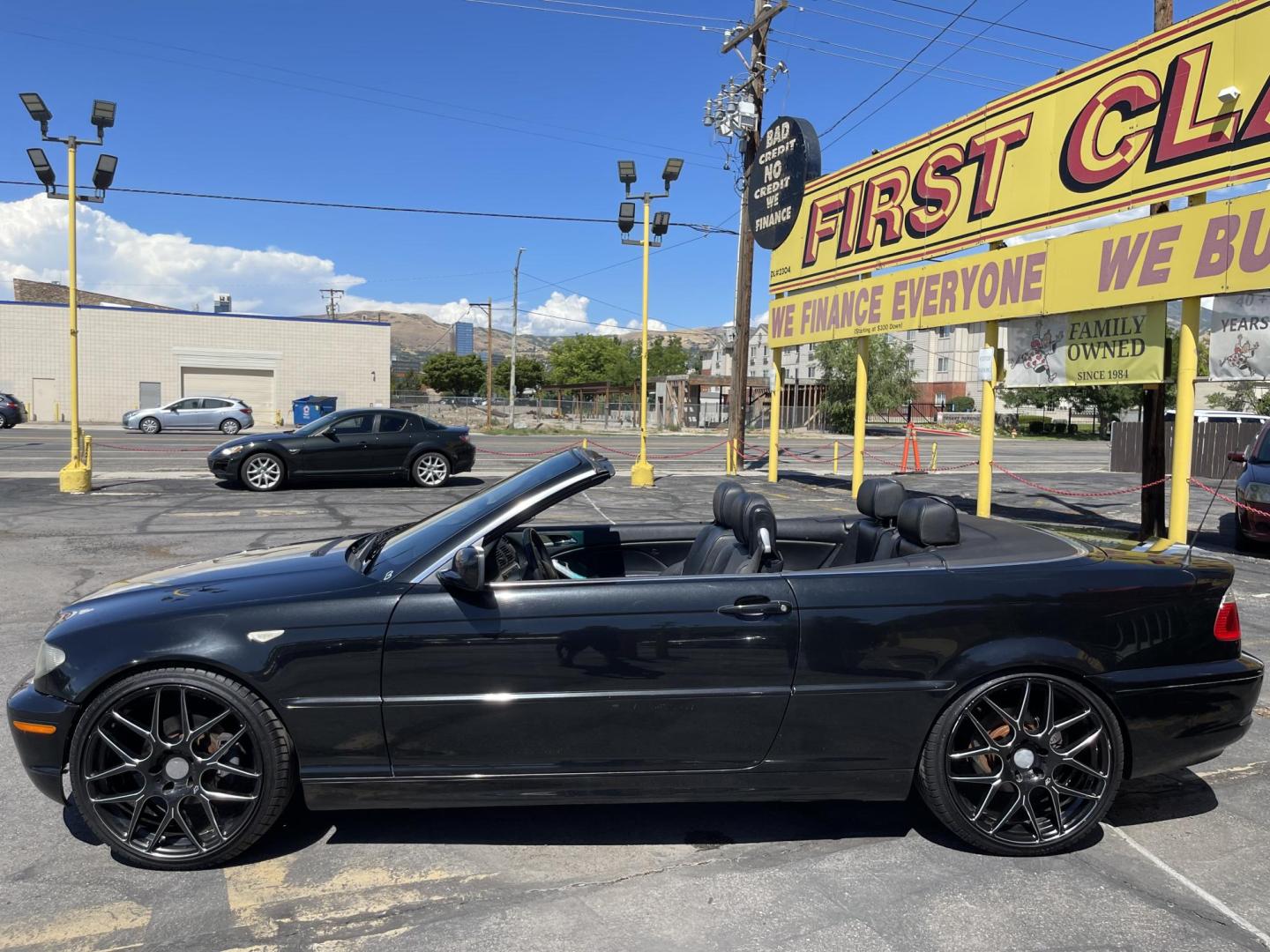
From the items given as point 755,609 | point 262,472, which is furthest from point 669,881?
point 262,472

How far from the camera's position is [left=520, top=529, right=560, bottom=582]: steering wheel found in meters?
3.80

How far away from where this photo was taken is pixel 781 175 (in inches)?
713

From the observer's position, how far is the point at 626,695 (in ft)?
10.6

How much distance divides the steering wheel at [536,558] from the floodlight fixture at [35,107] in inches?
518

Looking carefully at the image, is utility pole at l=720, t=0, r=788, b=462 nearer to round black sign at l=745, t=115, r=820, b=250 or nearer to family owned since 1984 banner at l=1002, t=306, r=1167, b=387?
round black sign at l=745, t=115, r=820, b=250

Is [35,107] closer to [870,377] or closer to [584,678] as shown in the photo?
[584,678]

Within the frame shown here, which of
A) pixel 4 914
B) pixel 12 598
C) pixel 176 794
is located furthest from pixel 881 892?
pixel 12 598

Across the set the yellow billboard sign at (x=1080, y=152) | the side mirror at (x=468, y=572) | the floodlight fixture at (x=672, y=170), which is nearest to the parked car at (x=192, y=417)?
the floodlight fixture at (x=672, y=170)

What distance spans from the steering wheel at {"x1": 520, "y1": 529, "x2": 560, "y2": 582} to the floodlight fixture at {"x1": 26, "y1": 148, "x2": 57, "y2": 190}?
1312 centimetres

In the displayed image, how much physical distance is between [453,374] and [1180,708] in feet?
335

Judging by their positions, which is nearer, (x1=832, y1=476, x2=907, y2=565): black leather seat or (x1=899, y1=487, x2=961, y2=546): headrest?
(x1=899, y1=487, x2=961, y2=546): headrest

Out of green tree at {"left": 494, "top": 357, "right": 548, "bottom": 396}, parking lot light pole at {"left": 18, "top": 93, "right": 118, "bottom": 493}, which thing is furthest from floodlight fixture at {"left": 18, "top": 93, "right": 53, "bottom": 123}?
green tree at {"left": 494, "top": 357, "right": 548, "bottom": 396}

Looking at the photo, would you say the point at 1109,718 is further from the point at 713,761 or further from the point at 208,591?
the point at 208,591

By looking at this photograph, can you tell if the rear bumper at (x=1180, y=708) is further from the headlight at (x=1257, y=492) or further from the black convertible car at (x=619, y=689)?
the headlight at (x=1257, y=492)
